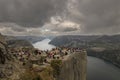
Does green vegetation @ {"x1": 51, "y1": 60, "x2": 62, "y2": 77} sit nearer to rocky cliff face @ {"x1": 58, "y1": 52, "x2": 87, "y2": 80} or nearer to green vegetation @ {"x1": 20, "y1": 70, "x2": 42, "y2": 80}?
rocky cliff face @ {"x1": 58, "y1": 52, "x2": 87, "y2": 80}

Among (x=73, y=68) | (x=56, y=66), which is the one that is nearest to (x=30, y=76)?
(x=56, y=66)

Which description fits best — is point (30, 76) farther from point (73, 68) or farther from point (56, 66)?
point (73, 68)

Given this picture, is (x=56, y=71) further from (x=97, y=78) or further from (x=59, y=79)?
(x=97, y=78)

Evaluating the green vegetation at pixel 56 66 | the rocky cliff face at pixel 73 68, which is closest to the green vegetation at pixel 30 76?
the green vegetation at pixel 56 66

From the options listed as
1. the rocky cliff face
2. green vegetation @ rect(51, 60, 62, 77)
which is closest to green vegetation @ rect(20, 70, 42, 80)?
green vegetation @ rect(51, 60, 62, 77)

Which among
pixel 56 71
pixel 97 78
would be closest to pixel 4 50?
pixel 56 71

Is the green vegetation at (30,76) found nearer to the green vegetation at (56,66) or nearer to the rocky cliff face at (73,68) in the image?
the green vegetation at (56,66)

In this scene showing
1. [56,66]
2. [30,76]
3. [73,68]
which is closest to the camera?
[30,76]

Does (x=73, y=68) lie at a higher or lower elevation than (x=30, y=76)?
lower
